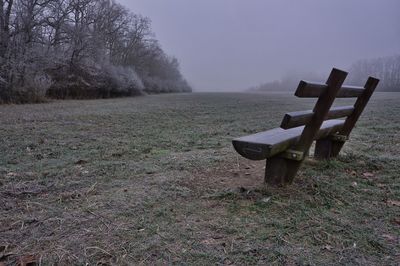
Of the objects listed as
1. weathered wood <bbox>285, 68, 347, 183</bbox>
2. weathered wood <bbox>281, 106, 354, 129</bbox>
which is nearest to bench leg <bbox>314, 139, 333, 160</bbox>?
weathered wood <bbox>285, 68, 347, 183</bbox>

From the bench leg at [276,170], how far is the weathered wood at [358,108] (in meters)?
1.39

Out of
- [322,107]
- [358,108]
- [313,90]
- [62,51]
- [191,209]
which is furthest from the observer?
[62,51]

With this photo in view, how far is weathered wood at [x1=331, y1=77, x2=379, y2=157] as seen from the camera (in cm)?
369

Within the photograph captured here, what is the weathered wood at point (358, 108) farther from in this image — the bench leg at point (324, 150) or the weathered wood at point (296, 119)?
the weathered wood at point (296, 119)

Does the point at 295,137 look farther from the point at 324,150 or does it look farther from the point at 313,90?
the point at 324,150

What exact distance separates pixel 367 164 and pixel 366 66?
3878cm

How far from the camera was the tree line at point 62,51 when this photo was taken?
1677cm

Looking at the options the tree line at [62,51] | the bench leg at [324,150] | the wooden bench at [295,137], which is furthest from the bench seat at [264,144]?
the tree line at [62,51]

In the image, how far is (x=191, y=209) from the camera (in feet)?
8.86

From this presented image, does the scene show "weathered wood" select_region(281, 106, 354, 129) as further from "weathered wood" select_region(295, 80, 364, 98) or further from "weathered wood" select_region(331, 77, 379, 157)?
"weathered wood" select_region(331, 77, 379, 157)

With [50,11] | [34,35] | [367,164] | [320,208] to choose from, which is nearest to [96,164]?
[320,208]

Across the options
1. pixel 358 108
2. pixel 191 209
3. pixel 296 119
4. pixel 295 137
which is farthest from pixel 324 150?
pixel 191 209

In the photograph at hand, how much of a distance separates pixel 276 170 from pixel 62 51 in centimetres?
2365

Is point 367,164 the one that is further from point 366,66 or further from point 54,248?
point 366,66
